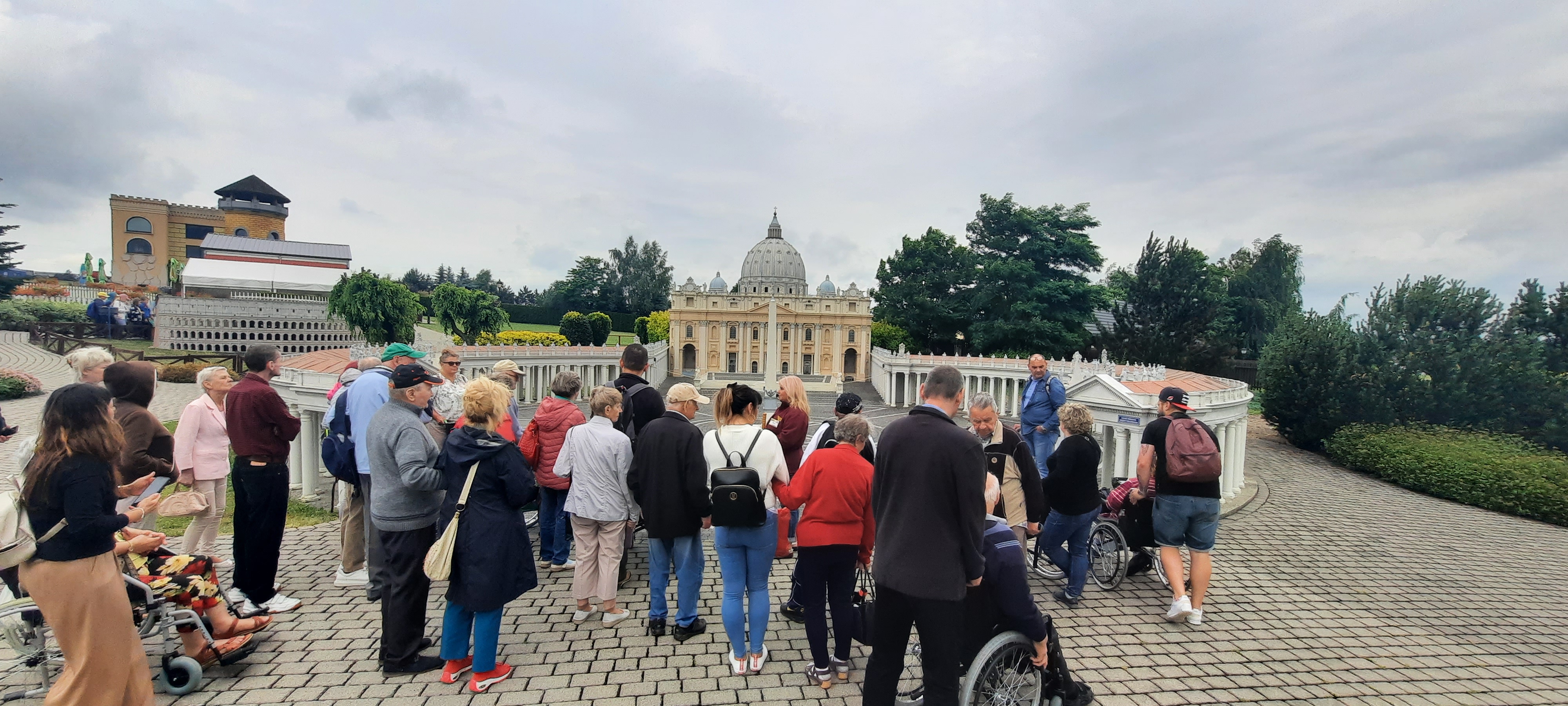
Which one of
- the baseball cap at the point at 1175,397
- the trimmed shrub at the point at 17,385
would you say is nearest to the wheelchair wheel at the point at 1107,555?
the baseball cap at the point at 1175,397

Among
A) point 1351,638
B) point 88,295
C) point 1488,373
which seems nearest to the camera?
point 1351,638

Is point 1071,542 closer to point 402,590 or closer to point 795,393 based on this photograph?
point 795,393

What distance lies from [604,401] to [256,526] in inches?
137

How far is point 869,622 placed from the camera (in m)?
4.96

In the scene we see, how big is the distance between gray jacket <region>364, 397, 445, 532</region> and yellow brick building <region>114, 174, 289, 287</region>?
78497 mm

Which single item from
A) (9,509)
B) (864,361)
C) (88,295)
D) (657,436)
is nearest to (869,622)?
(657,436)

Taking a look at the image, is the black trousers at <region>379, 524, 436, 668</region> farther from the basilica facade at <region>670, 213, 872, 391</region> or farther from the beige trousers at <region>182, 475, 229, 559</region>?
the basilica facade at <region>670, 213, 872, 391</region>

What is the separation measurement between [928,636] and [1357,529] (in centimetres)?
1260

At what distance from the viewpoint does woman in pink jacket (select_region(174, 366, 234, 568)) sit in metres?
6.62

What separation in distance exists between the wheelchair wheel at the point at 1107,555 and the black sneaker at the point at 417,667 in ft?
21.2

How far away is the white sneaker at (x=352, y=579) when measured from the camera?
7168 mm

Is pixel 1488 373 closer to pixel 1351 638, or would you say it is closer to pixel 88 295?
pixel 1351 638

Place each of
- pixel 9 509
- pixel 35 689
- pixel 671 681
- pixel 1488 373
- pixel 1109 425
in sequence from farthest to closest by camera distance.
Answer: pixel 1488 373, pixel 1109 425, pixel 671 681, pixel 35 689, pixel 9 509

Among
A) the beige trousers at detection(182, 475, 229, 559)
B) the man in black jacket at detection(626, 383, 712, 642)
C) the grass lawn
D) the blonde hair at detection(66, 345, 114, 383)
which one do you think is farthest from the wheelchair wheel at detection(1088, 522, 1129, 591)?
the grass lawn
